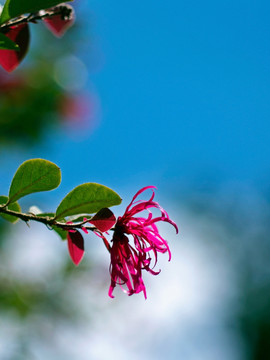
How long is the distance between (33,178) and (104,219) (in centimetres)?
12

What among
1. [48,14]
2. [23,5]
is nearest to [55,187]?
[23,5]

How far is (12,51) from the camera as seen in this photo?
95 centimetres

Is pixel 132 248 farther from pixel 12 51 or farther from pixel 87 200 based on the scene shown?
pixel 12 51

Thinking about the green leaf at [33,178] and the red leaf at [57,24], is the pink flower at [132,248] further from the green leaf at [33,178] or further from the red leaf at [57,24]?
the red leaf at [57,24]

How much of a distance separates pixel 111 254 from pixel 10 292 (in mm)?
2052

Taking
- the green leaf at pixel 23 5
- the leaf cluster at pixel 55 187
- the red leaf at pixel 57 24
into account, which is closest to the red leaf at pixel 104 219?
the leaf cluster at pixel 55 187

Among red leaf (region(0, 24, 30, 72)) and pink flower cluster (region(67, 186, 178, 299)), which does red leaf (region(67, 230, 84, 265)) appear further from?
red leaf (region(0, 24, 30, 72))

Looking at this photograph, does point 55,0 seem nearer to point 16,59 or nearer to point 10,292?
point 16,59

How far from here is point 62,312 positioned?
2812mm

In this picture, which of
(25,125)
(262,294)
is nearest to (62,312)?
(25,125)

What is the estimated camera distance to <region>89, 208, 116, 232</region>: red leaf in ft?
2.27

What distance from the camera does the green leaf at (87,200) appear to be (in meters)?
0.69

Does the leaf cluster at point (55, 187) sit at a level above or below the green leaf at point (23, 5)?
below

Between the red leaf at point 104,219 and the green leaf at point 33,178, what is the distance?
0.25 ft
